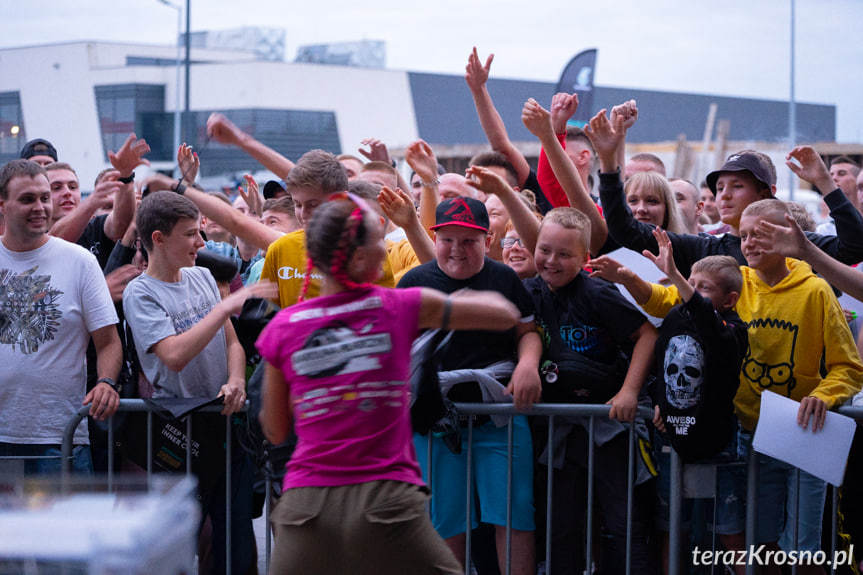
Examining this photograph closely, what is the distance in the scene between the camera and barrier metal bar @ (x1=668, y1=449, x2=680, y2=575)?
12.9 ft

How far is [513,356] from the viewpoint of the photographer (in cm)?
432

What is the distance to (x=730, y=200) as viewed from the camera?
4.64 m

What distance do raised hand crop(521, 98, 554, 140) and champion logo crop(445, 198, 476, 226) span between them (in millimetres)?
693

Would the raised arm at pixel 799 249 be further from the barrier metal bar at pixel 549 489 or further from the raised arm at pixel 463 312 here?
the raised arm at pixel 463 312

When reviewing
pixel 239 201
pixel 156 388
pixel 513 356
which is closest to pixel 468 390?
pixel 513 356

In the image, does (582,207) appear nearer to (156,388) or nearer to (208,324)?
(208,324)

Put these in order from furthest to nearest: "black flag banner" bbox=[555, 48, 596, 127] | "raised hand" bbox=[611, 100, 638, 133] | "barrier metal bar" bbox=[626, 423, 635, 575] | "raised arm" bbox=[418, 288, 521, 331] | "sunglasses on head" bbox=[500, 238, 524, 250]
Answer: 1. "black flag banner" bbox=[555, 48, 596, 127]
2. "sunglasses on head" bbox=[500, 238, 524, 250]
3. "raised hand" bbox=[611, 100, 638, 133]
4. "barrier metal bar" bbox=[626, 423, 635, 575]
5. "raised arm" bbox=[418, 288, 521, 331]

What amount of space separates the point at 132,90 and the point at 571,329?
141ft

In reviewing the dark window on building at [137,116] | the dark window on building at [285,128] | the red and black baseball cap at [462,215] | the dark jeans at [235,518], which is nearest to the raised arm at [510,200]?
the red and black baseball cap at [462,215]

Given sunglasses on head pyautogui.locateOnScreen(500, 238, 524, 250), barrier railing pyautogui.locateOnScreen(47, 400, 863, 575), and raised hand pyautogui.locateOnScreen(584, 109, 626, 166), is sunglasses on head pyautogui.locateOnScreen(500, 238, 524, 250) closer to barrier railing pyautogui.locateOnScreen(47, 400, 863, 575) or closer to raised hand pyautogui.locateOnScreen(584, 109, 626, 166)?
raised hand pyautogui.locateOnScreen(584, 109, 626, 166)

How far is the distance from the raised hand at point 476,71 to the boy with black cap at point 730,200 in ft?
3.25

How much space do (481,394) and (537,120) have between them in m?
1.48

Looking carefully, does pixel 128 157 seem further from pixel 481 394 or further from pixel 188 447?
pixel 481 394

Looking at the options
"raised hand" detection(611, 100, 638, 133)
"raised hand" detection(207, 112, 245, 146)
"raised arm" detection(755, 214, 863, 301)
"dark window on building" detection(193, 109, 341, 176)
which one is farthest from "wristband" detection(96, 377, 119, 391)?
"dark window on building" detection(193, 109, 341, 176)
